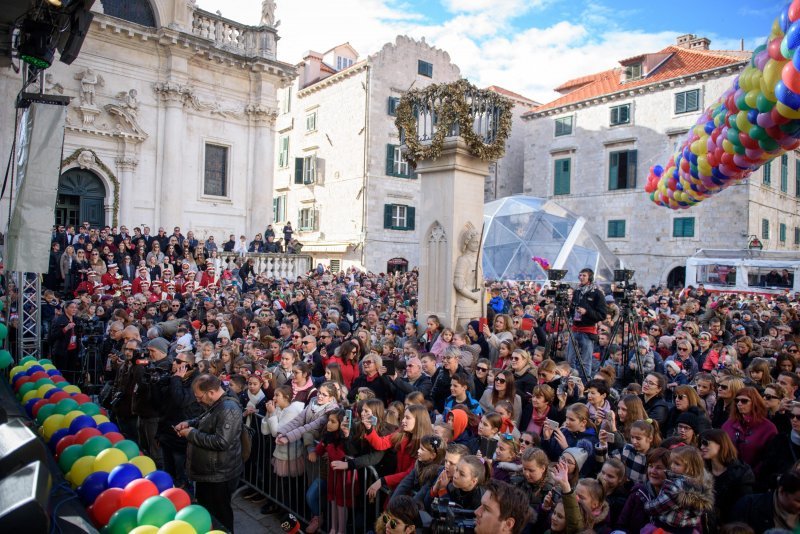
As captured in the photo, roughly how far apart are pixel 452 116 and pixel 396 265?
21921 millimetres

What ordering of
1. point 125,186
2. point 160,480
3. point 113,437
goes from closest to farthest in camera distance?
point 160,480
point 113,437
point 125,186

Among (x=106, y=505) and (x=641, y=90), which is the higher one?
(x=641, y=90)

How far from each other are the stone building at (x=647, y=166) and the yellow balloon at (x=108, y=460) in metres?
28.6

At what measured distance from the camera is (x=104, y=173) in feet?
62.0

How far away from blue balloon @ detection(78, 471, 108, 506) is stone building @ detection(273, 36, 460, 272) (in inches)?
987

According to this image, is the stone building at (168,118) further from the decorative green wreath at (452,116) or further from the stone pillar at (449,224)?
the stone pillar at (449,224)

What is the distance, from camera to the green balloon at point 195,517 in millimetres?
3174

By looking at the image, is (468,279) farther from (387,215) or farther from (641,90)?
(641,90)

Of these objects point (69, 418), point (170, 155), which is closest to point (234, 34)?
point (170, 155)

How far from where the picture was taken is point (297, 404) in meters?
5.68

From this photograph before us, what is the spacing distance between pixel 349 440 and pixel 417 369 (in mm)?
1948

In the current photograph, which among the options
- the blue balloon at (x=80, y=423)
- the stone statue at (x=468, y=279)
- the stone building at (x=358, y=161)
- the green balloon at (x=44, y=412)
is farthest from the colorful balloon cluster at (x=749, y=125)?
the stone building at (x=358, y=161)

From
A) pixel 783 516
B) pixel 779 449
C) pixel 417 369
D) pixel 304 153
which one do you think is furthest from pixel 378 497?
pixel 304 153

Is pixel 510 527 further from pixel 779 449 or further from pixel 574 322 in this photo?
pixel 574 322
